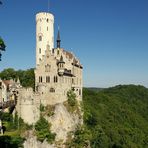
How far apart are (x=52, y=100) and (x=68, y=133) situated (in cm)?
896

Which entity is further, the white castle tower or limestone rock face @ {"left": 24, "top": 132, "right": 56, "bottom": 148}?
the white castle tower

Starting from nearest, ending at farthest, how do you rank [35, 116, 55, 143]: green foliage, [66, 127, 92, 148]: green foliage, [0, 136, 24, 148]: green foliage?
[0, 136, 24, 148]: green foliage, [35, 116, 55, 143]: green foliage, [66, 127, 92, 148]: green foliage

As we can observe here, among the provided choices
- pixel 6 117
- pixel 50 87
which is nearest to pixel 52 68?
pixel 50 87

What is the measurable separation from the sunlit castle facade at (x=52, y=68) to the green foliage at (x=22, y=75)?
37.3 feet

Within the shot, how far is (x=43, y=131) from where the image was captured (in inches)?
2566

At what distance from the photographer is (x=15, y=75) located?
3750 inches

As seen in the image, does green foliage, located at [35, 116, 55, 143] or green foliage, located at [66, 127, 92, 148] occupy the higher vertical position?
green foliage, located at [35, 116, 55, 143]

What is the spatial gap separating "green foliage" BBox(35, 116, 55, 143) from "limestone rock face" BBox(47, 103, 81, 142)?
1.53m

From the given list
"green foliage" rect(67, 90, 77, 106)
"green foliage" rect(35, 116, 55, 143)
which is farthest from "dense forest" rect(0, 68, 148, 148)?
"green foliage" rect(67, 90, 77, 106)

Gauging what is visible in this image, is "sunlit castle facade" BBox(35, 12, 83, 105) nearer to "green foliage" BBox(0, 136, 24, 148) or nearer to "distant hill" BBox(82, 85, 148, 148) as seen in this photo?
"distant hill" BBox(82, 85, 148, 148)

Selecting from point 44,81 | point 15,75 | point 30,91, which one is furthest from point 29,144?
point 15,75

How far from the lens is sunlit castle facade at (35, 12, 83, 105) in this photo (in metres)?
69.8

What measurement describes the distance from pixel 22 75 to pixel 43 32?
2135 centimetres

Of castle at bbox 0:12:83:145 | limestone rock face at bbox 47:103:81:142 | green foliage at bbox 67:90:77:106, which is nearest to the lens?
castle at bbox 0:12:83:145
